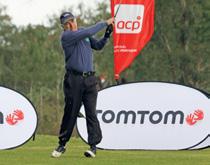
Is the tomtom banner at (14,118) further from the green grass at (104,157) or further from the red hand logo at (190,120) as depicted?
the red hand logo at (190,120)

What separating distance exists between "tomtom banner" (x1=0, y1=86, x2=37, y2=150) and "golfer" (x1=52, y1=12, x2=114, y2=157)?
5.73 ft

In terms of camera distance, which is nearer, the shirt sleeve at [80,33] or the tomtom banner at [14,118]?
the shirt sleeve at [80,33]

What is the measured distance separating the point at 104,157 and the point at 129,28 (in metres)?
12.6

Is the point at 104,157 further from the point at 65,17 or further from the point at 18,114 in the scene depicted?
the point at 18,114

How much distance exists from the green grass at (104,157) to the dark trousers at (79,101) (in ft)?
1.05

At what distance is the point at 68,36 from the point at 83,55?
0.31 m

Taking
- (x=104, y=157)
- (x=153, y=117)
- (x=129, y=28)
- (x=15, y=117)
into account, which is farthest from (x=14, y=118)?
(x=129, y=28)

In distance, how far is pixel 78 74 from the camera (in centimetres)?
1228

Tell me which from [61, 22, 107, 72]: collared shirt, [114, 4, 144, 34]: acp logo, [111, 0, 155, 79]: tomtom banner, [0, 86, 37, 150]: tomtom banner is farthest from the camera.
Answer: [111, 0, 155, 79]: tomtom banner

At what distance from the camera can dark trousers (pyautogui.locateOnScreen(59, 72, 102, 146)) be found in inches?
485

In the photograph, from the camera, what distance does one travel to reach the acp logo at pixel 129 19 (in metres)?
23.5

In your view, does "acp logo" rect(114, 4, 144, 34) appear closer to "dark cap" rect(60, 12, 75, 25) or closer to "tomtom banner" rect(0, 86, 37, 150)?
"tomtom banner" rect(0, 86, 37, 150)

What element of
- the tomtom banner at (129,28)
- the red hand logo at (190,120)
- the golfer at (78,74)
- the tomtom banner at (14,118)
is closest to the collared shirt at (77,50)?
the golfer at (78,74)

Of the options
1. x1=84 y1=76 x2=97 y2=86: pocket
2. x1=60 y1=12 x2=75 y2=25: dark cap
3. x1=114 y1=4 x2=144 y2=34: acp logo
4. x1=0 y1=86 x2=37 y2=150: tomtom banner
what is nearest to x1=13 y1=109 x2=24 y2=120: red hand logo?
x1=0 y1=86 x2=37 y2=150: tomtom banner
